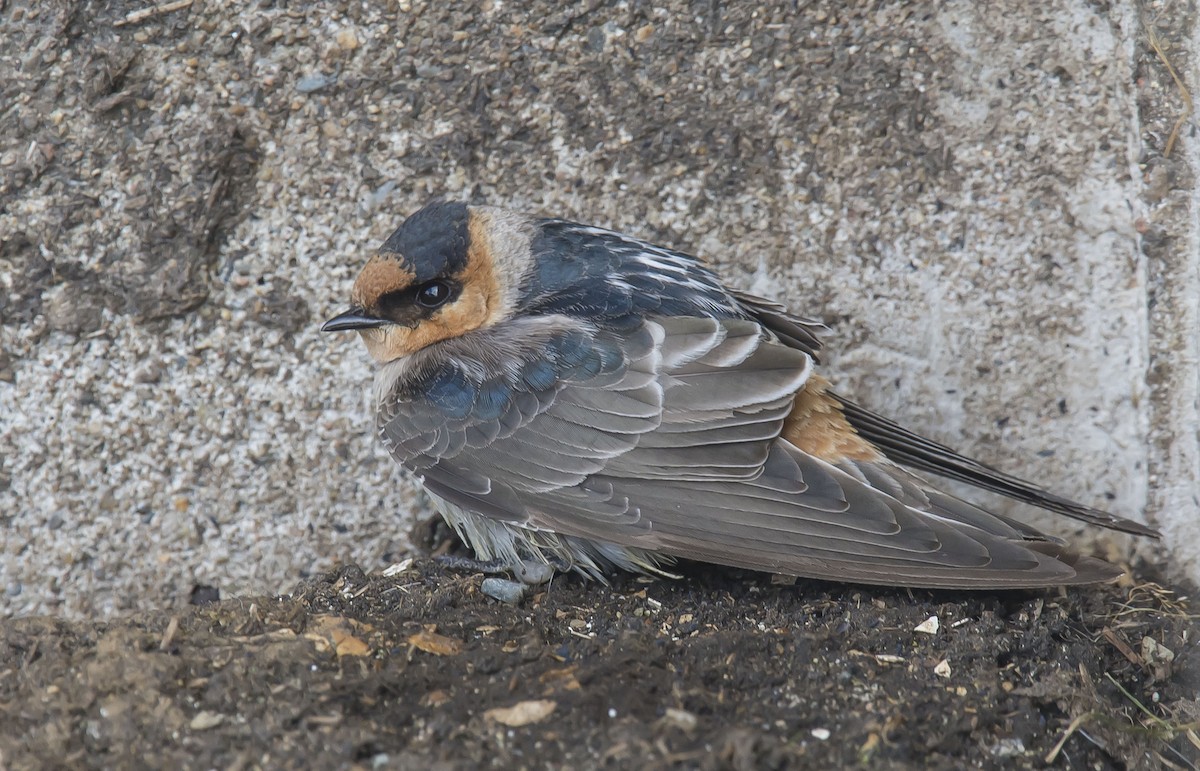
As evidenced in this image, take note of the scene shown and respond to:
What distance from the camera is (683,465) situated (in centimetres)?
286

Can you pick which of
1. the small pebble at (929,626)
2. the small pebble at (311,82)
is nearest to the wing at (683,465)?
the small pebble at (929,626)

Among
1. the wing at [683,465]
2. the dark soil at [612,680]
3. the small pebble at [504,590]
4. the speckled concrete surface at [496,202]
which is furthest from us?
the speckled concrete surface at [496,202]

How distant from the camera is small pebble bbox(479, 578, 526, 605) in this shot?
9.97 feet

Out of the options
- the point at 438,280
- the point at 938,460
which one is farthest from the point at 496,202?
the point at 938,460

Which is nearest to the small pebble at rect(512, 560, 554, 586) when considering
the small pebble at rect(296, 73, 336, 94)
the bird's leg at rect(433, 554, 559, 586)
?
the bird's leg at rect(433, 554, 559, 586)

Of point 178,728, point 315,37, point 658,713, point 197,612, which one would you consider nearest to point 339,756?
point 178,728

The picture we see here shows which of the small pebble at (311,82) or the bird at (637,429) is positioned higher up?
the small pebble at (311,82)

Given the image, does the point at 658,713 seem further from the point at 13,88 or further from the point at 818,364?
the point at 13,88

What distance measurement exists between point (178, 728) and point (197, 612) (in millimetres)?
654

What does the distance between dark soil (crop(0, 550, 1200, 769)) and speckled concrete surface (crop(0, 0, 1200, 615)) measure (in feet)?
2.24

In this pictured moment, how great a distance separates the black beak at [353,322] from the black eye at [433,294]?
0.44ft

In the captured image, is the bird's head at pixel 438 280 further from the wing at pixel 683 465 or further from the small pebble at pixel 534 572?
the small pebble at pixel 534 572

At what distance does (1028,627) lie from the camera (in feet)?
9.24

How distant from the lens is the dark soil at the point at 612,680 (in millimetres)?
2197
